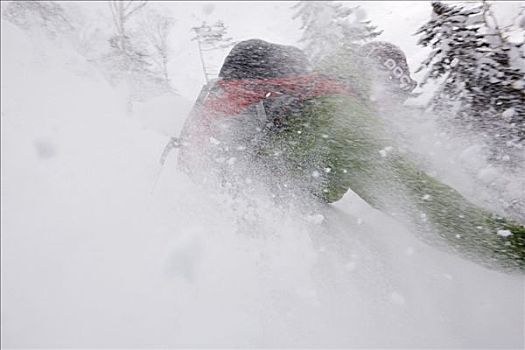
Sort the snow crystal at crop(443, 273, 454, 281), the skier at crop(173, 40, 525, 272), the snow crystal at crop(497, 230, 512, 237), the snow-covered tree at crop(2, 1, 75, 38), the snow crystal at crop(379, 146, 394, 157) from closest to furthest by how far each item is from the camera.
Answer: the snow crystal at crop(497, 230, 512, 237)
the skier at crop(173, 40, 525, 272)
the snow crystal at crop(379, 146, 394, 157)
the snow crystal at crop(443, 273, 454, 281)
the snow-covered tree at crop(2, 1, 75, 38)

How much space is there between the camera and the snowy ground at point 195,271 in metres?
3.29

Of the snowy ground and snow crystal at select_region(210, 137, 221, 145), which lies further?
snow crystal at select_region(210, 137, 221, 145)

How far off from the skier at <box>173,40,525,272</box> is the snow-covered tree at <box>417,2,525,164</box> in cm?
67


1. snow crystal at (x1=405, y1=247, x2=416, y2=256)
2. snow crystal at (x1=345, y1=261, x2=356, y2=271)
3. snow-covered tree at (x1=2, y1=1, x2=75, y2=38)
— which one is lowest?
snow crystal at (x1=345, y1=261, x2=356, y2=271)

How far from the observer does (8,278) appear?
535cm

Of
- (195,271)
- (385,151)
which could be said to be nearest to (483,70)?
(385,151)

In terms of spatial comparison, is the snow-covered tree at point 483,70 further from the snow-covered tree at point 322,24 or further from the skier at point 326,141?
the snow-covered tree at point 322,24

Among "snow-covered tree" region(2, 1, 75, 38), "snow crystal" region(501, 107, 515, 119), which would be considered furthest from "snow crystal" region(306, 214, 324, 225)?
"snow-covered tree" region(2, 1, 75, 38)

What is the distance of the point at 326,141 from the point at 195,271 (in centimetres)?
274

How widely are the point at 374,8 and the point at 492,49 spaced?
17.3 metres

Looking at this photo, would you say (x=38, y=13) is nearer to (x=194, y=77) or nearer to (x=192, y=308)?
(x=194, y=77)

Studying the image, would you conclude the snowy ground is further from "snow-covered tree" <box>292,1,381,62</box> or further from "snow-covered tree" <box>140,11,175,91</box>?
"snow-covered tree" <box>140,11,175,91</box>

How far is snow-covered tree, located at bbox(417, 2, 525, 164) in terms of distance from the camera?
106 inches

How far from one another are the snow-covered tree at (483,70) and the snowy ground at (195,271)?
1.19m
